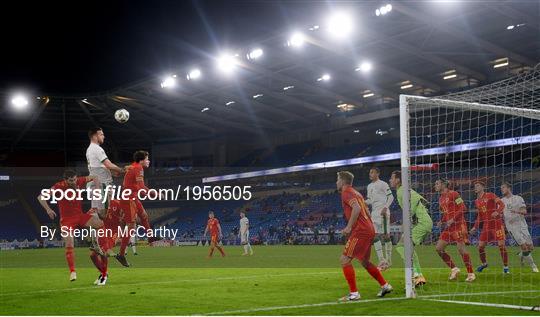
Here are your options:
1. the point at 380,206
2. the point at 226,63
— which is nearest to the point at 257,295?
the point at 380,206

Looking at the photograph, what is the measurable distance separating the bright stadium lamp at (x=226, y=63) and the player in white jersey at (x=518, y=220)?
74.7 ft

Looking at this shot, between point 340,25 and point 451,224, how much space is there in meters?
18.4

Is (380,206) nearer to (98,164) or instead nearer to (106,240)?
(106,240)

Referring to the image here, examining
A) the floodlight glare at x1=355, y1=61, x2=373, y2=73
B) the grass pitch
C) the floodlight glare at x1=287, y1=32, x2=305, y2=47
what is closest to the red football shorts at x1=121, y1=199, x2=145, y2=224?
the grass pitch

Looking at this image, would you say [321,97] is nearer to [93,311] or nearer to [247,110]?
[247,110]

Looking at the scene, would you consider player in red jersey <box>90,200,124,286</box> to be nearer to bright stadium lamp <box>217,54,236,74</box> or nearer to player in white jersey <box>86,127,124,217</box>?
player in white jersey <box>86,127,124,217</box>

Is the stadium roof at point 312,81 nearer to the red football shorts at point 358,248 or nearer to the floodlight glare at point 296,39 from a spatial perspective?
the floodlight glare at point 296,39

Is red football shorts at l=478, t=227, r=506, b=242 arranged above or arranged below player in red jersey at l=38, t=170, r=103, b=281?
below

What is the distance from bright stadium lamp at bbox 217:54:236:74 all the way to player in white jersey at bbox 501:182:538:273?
2277cm

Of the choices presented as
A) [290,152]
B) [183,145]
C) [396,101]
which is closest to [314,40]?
[396,101]

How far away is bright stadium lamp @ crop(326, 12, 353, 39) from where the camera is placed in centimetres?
2792

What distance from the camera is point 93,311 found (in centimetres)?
834

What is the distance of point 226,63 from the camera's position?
118 ft

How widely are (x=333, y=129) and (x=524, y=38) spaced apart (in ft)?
72.1
